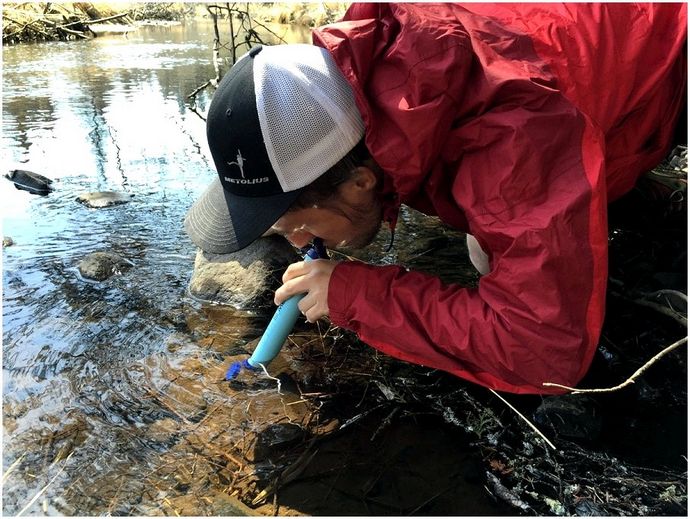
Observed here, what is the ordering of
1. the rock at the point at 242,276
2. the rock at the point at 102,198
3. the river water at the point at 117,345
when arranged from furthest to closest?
the rock at the point at 102,198, the rock at the point at 242,276, the river water at the point at 117,345

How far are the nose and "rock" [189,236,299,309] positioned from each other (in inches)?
45.2

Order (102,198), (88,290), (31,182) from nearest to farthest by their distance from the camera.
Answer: (88,290) → (102,198) → (31,182)

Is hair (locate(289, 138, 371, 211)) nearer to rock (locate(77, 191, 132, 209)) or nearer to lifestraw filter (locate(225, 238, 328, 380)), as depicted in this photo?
lifestraw filter (locate(225, 238, 328, 380))

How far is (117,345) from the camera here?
2641mm

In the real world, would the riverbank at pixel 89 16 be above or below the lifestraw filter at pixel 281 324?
below

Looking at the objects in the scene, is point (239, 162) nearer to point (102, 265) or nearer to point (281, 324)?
point (281, 324)

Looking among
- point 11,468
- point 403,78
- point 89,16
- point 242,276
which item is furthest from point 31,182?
point 89,16

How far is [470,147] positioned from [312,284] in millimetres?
639

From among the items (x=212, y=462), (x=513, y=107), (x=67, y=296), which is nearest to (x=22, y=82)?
(x=67, y=296)

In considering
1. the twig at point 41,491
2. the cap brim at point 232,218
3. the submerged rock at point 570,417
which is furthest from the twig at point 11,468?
the submerged rock at point 570,417

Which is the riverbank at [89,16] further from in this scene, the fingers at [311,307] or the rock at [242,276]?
the fingers at [311,307]

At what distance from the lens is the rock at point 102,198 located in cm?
416

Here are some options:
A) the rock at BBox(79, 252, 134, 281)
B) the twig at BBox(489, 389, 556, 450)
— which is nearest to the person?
the twig at BBox(489, 389, 556, 450)

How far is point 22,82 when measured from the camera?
26.4 ft
